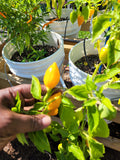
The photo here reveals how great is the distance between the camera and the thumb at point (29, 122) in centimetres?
37

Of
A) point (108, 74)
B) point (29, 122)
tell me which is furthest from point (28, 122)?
point (108, 74)

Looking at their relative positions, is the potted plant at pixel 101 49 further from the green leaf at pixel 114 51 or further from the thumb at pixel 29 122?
the thumb at pixel 29 122

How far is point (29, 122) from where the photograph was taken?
0.37 metres

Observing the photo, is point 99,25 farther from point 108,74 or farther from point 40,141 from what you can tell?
point 40,141

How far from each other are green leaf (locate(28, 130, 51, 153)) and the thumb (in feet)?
0.07

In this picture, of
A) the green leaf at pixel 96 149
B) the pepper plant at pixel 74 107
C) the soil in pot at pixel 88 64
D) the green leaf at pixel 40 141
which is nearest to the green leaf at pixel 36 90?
the pepper plant at pixel 74 107

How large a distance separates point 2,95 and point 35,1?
0.46 meters

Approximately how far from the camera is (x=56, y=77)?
0.40 meters

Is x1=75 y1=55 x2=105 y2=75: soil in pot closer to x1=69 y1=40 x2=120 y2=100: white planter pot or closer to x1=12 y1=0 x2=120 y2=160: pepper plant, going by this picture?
x1=69 y1=40 x2=120 y2=100: white planter pot

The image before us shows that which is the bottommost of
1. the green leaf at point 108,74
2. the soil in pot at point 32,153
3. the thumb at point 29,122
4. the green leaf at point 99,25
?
the soil in pot at point 32,153

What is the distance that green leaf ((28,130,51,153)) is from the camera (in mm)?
366

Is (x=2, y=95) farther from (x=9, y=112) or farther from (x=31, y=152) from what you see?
(x=31, y=152)

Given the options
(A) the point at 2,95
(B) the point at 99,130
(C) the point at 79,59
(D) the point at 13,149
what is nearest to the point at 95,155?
(B) the point at 99,130

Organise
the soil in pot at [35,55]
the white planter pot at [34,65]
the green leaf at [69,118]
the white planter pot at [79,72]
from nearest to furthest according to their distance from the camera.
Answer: the green leaf at [69,118] < the white planter pot at [79,72] < the white planter pot at [34,65] < the soil in pot at [35,55]
